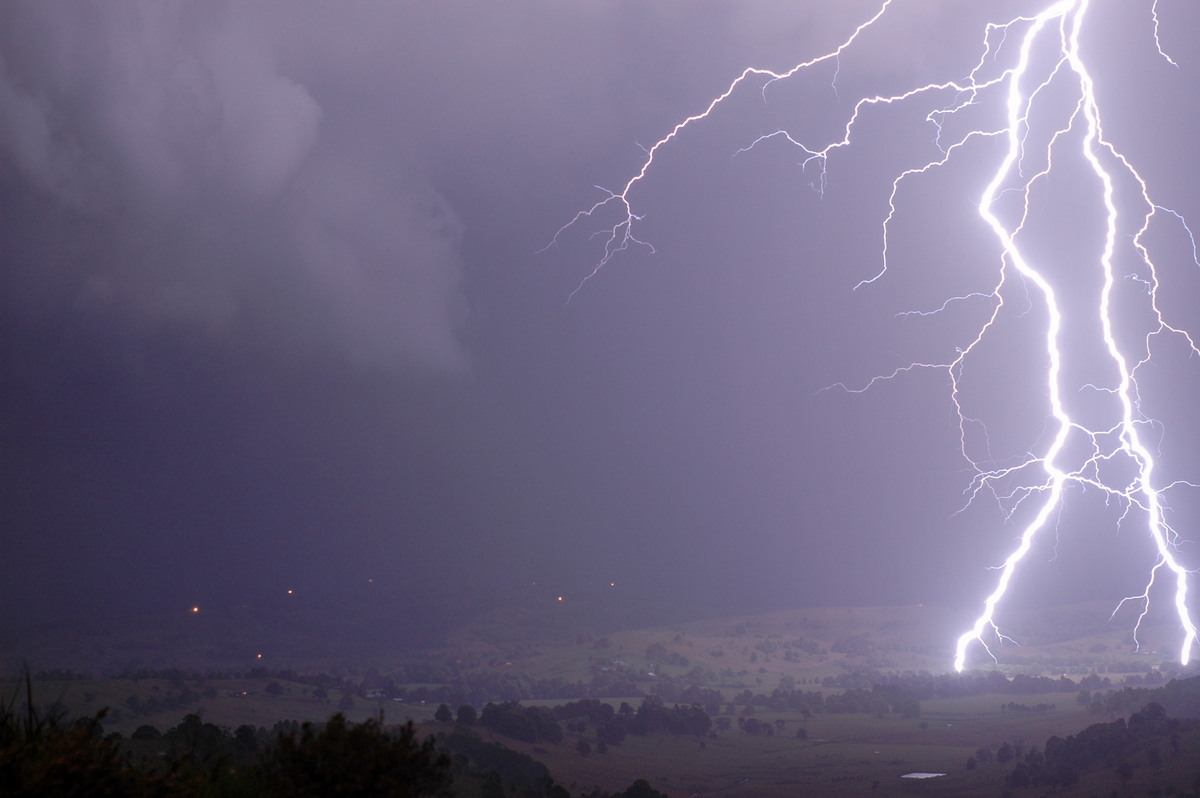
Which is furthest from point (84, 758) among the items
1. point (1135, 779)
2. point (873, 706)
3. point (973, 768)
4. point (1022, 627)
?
point (1022, 627)

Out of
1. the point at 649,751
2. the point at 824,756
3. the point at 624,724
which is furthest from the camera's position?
the point at 624,724

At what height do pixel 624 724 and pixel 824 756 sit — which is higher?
pixel 624 724

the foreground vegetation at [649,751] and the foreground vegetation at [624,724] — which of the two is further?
the foreground vegetation at [624,724]

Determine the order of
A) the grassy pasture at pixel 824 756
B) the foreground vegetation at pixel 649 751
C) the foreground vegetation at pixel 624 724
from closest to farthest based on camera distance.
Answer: the foreground vegetation at pixel 649 751, the foreground vegetation at pixel 624 724, the grassy pasture at pixel 824 756

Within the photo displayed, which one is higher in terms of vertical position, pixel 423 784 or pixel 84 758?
pixel 84 758

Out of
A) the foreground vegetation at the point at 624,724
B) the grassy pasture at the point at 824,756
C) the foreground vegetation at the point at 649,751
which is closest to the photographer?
the foreground vegetation at the point at 649,751

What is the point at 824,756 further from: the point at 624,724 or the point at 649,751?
the point at 624,724

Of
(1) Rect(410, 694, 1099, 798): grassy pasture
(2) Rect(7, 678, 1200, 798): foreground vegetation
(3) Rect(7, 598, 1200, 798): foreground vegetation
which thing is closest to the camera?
(2) Rect(7, 678, 1200, 798): foreground vegetation

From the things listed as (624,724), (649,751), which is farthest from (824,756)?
(624,724)

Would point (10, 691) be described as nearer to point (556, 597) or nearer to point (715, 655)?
point (715, 655)

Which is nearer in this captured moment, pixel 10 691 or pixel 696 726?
pixel 10 691

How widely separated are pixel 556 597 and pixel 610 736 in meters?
42.5

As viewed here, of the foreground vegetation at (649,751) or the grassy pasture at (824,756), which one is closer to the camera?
the foreground vegetation at (649,751)

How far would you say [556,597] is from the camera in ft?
217
